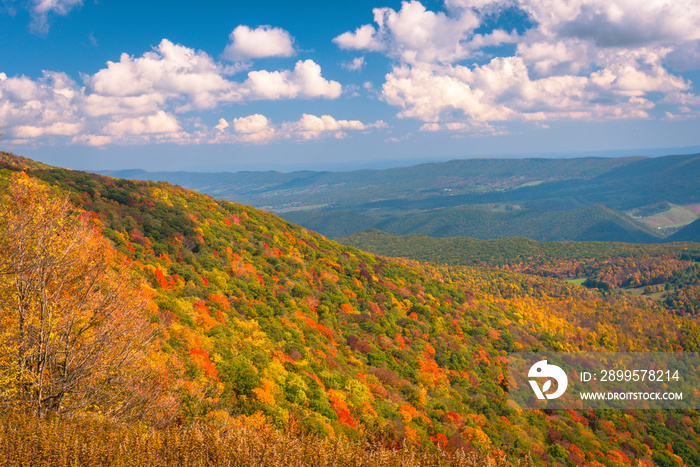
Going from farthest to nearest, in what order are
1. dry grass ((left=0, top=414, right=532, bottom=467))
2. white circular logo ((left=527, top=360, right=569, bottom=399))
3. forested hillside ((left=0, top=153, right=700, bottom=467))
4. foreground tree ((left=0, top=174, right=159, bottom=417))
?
white circular logo ((left=527, top=360, right=569, bottom=399)), forested hillside ((left=0, top=153, right=700, bottom=467)), foreground tree ((left=0, top=174, right=159, bottom=417)), dry grass ((left=0, top=414, right=532, bottom=467))

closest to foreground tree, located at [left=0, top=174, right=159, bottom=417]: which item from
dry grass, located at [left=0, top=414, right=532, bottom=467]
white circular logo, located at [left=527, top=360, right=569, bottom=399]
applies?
dry grass, located at [left=0, top=414, right=532, bottom=467]

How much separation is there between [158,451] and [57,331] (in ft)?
19.9

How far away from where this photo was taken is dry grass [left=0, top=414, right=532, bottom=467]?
7.55 m

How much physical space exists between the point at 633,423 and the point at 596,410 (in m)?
5.30

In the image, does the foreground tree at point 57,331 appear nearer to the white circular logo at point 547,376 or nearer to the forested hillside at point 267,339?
the forested hillside at point 267,339

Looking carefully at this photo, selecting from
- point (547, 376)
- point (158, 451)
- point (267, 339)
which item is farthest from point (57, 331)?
point (547, 376)

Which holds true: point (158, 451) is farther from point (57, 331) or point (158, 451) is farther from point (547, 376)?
point (547, 376)

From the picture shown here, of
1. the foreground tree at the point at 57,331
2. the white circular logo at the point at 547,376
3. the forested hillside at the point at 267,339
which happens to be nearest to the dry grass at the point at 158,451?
A: the foreground tree at the point at 57,331

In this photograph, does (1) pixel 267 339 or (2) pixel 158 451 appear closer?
(2) pixel 158 451

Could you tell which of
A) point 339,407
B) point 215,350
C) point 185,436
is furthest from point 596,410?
point 185,436

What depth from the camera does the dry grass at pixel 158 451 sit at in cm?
755

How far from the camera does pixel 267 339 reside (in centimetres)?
2655

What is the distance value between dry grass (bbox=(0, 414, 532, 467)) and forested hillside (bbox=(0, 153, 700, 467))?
2.31 metres

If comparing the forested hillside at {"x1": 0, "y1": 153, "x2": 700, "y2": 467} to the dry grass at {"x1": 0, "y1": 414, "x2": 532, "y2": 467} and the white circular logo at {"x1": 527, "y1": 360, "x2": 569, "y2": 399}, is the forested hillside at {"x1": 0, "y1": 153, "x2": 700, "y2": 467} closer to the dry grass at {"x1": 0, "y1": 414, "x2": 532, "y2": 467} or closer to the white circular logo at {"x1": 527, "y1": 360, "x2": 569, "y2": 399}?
the dry grass at {"x1": 0, "y1": 414, "x2": 532, "y2": 467}
